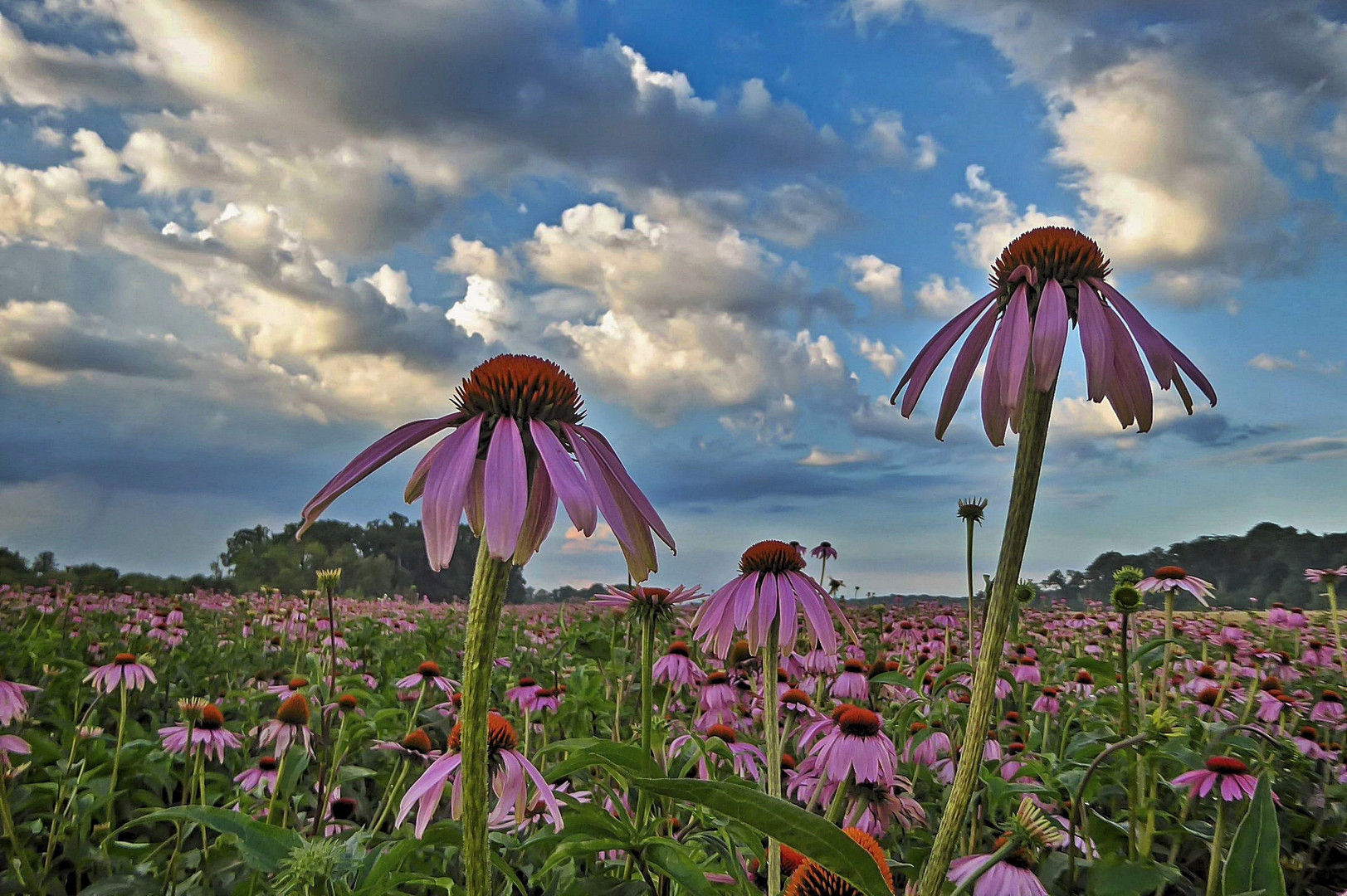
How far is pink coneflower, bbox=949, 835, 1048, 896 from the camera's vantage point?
196 cm

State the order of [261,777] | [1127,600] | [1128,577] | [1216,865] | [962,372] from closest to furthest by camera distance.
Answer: [962,372] < [1216,865] < [1127,600] < [1128,577] < [261,777]

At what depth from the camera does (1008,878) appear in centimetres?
202

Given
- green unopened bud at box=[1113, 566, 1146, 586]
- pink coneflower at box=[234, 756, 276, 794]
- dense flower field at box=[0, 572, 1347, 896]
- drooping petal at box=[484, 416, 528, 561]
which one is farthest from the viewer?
pink coneflower at box=[234, 756, 276, 794]

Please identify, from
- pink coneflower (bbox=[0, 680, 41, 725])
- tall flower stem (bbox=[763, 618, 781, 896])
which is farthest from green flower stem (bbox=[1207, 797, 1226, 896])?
pink coneflower (bbox=[0, 680, 41, 725])

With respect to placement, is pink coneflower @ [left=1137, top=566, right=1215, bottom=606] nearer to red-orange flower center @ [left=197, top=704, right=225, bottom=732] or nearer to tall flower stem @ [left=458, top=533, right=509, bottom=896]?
tall flower stem @ [left=458, top=533, right=509, bottom=896]

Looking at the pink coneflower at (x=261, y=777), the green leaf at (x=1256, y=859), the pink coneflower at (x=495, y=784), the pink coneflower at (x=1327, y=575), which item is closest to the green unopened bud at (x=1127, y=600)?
the green leaf at (x=1256, y=859)

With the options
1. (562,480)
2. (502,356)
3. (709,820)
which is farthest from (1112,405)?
(709,820)

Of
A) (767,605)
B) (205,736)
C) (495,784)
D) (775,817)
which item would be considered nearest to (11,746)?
(205,736)

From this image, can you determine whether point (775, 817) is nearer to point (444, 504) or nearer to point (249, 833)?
point (444, 504)

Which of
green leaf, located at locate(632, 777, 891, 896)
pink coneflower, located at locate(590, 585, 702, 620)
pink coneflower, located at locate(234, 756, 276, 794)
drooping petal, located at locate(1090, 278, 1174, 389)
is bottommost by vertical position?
pink coneflower, located at locate(234, 756, 276, 794)

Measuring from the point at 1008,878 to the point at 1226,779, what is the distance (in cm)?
114

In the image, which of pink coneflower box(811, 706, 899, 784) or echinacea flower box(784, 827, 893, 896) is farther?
pink coneflower box(811, 706, 899, 784)

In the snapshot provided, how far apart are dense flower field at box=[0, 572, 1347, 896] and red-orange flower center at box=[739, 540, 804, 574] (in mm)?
176

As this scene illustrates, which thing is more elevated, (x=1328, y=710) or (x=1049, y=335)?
(x=1049, y=335)
